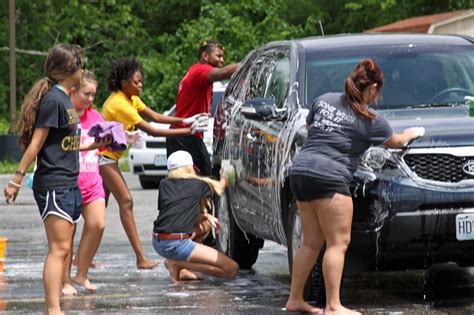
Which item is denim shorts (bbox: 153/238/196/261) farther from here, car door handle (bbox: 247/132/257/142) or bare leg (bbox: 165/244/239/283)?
car door handle (bbox: 247/132/257/142)

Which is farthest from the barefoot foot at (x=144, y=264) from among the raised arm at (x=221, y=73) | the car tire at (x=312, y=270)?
the car tire at (x=312, y=270)

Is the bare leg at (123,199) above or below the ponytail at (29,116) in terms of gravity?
below

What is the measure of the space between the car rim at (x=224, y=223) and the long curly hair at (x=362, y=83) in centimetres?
306

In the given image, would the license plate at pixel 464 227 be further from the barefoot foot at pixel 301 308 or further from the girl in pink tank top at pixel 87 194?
the girl in pink tank top at pixel 87 194

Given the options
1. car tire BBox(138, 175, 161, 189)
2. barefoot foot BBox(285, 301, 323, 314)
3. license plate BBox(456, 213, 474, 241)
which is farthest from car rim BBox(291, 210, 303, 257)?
car tire BBox(138, 175, 161, 189)

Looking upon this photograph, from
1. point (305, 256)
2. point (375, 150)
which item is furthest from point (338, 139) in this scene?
point (305, 256)

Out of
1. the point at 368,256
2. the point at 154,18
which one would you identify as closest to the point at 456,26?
the point at 154,18

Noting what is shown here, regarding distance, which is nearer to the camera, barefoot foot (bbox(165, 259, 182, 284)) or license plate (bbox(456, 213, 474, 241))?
license plate (bbox(456, 213, 474, 241))

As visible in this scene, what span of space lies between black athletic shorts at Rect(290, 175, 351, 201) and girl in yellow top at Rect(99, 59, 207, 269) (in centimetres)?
284

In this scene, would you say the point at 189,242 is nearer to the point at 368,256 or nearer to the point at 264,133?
the point at 264,133

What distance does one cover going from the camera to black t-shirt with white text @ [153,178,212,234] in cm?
1002

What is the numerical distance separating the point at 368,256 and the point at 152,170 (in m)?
12.8

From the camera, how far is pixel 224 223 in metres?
11.2

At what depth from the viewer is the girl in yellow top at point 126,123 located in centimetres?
1095
